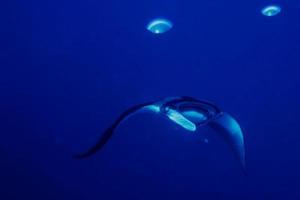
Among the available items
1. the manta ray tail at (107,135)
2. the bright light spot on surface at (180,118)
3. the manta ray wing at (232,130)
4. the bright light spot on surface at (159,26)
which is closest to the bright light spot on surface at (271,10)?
the bright light spot on surface at (159,26)

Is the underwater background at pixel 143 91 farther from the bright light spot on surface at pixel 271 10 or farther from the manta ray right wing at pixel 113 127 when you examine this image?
the manta ray right wing at pixel 113 127

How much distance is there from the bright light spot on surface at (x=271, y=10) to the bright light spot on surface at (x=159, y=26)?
0.67 metres

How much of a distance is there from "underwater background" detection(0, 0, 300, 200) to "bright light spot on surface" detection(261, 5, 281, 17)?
4 cm

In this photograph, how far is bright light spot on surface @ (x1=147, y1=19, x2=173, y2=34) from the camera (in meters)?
2.28

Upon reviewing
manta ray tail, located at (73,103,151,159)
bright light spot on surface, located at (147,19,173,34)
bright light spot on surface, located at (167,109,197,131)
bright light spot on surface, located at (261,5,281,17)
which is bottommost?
manta ray tail, located at (73,103,151,159)

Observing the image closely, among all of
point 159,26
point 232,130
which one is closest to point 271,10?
point 159,26

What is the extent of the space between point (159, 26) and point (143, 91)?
1.62ft

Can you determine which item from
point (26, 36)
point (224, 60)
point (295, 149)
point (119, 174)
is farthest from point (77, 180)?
point (295, 149)

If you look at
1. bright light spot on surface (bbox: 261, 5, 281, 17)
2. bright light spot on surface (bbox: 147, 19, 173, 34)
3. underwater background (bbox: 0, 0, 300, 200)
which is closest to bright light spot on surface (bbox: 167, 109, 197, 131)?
underwater background (bbox: 0, 0, 300, 200)

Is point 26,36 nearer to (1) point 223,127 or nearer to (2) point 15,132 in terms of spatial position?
(2) point 15,132

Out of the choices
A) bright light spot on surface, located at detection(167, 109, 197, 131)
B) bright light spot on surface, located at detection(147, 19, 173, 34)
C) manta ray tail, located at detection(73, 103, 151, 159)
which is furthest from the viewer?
bright light spot on surface, located at detection(147, 19, 173, 34)

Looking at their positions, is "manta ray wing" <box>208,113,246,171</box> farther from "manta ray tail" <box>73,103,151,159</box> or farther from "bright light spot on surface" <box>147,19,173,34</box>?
"bright light spot on surface" <box>147,19,173,34</box>

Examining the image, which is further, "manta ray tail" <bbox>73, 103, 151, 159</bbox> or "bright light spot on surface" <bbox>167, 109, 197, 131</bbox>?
"bright light spot on surface" <bbox>167, 109, 197, 131</bbox>

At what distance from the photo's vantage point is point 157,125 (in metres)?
2.81
